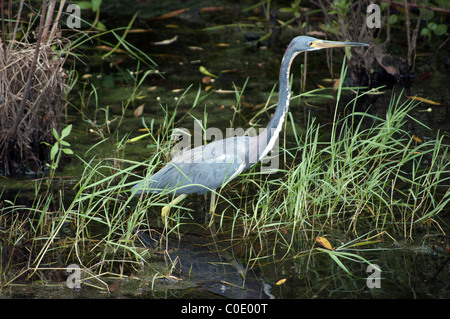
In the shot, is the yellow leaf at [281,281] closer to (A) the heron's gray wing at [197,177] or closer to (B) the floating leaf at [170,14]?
(A) the heron's gray wing at [197,177]

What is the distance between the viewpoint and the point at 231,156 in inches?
185

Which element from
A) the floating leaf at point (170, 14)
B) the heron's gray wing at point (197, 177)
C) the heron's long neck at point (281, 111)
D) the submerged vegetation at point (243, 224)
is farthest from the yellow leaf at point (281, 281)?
the floating leaf at point (170, 14)

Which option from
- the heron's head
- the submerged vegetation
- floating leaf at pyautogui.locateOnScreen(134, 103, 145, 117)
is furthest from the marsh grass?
floating leaf at pyautogui.locateOnScreen(134, 103, 145, 117)

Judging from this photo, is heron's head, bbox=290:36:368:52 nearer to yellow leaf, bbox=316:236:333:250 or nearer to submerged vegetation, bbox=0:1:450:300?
submerged vegetation, bbox=0:1:450:300

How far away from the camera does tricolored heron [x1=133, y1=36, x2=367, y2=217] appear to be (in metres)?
4.68

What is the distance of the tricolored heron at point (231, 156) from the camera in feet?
15.3

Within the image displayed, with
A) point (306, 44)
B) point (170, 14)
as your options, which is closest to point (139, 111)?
point (306, 44)

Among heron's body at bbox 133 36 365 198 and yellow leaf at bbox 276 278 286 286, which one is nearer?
yellow leaf at bbox 276 278 286 286

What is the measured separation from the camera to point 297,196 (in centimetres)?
425

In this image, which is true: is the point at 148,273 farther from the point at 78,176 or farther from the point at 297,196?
the point at 78,176

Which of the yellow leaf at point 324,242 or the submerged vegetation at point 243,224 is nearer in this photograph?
the submerged vegetation at point 243,224

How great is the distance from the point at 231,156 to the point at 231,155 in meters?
0.01

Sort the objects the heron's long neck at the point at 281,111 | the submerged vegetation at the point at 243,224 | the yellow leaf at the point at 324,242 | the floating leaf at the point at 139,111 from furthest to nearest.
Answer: the floating leaf at the point at 139,111, the heron's long neck at the point at 281,111, the yellow leaf at the point at 324,242, the submerged vegetation at the point at 243,224
